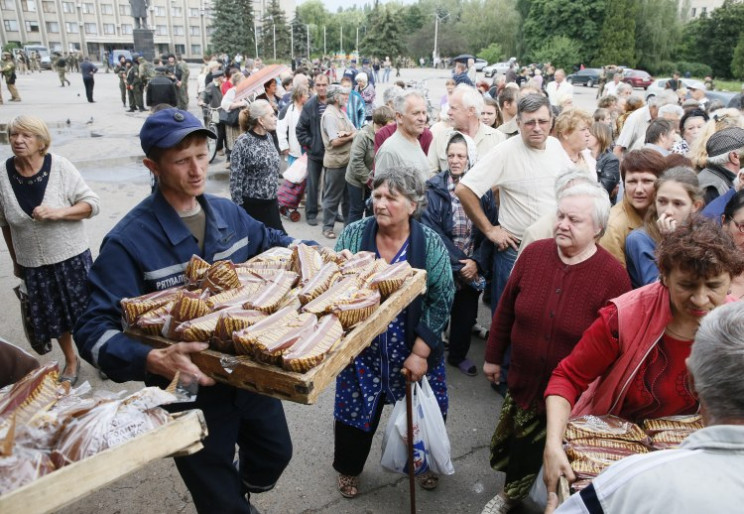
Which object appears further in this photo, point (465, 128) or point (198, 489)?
point (465, 128)

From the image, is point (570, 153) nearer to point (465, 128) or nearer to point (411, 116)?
point (465, 128)

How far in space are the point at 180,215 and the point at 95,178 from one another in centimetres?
1020

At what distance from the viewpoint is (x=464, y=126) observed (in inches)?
225

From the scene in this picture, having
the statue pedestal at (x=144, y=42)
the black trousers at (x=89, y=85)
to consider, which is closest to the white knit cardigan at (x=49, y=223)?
the black trousers at (x=89, y=85)

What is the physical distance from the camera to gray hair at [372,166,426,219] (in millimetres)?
3105

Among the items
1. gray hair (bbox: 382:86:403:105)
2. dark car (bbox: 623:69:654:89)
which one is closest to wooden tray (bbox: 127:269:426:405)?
gray hair (bbox: 382:86:403:105)

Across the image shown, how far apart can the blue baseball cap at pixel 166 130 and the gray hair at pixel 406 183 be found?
1.21 m

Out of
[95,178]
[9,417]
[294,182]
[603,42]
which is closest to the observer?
[9,417]

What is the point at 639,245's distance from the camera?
10.3ft

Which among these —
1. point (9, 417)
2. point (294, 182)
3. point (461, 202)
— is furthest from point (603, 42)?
point (9, 417)

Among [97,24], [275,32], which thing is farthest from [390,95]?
[97,24]

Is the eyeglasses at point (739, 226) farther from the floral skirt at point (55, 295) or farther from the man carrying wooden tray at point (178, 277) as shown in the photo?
the floral skirt at point (55, 295)

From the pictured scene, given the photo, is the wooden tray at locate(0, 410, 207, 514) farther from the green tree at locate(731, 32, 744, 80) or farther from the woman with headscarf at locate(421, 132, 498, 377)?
the green tree at locate(731, 32, 744, 80)

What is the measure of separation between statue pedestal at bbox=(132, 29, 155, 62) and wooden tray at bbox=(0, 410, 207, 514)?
1176 inches
